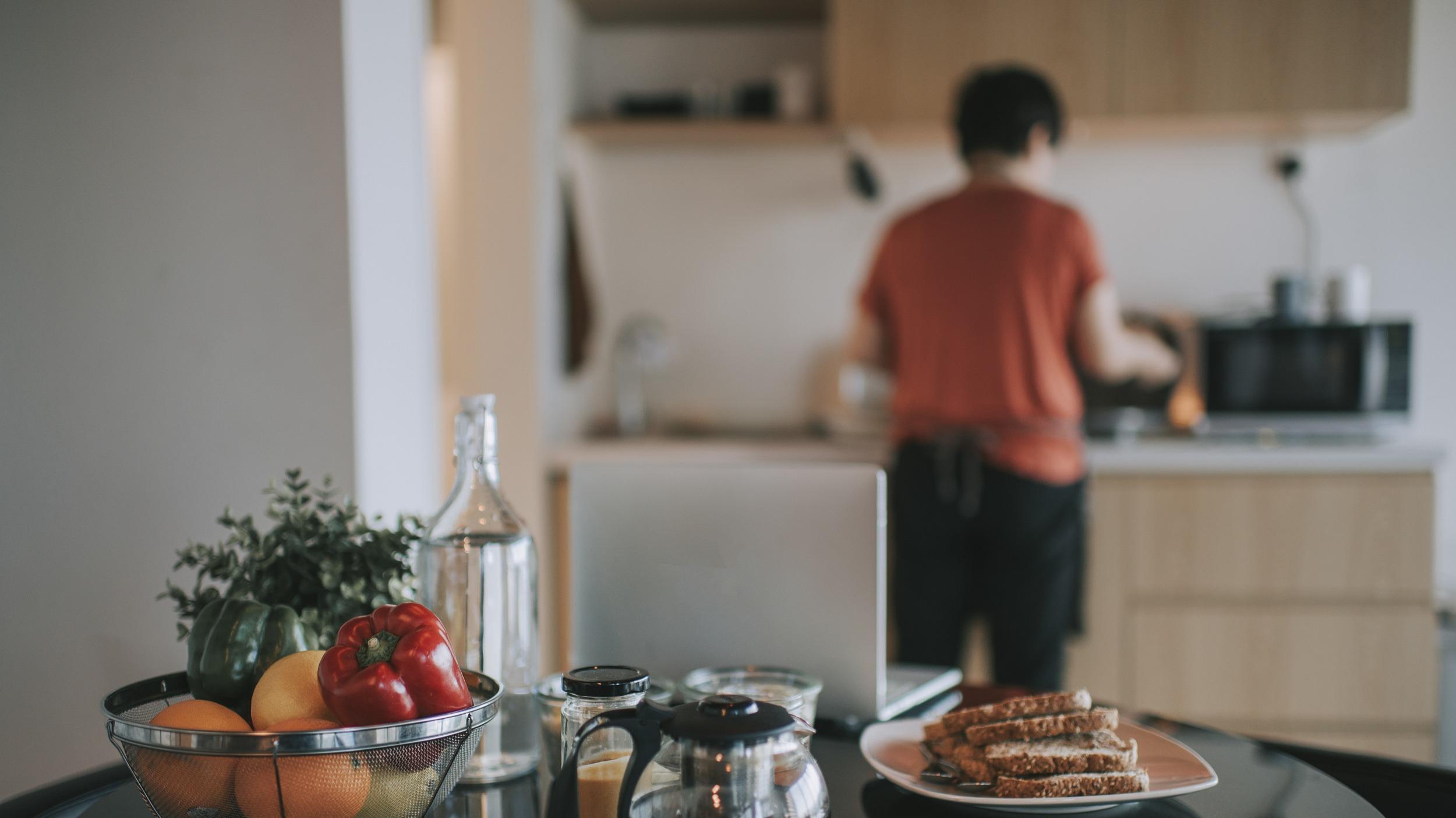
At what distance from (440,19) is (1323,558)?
9.66ft

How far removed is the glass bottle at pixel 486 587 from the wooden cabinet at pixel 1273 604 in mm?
1901

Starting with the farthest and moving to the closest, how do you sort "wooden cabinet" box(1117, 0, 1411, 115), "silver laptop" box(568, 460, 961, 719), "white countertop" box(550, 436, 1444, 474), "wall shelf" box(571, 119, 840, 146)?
"wall shelf" box(571, 119, 840, 146)
"wooden cabinet" box(1117, 0, 1411, 115)
"white countertop" box(550, 436, 1444, 474)
"silver laptop" box(568, 460, 961, 719)

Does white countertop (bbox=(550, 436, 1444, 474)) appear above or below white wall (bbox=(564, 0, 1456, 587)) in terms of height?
below

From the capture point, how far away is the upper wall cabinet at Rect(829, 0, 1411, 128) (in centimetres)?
276

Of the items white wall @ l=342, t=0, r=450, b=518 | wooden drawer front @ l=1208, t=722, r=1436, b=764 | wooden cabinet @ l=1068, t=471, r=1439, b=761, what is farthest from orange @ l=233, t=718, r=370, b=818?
wooden drawer front @ l=1208, t=722, r=1436, b=764

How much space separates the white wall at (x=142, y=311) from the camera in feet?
4.08

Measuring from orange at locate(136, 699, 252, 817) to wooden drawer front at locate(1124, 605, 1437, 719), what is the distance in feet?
7.44

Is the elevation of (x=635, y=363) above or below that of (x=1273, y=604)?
above

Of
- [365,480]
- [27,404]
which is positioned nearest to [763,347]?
[365,480]

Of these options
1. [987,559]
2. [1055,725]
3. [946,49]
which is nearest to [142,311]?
[1055,725]

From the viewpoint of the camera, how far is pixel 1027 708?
872 millimetres

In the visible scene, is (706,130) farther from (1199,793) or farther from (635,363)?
(1199,793)

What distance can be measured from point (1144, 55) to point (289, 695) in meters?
2.72

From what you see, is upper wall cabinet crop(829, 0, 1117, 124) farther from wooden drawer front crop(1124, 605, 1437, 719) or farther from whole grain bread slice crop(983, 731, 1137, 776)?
whole grain bread slice crop(983, 731, 1137, 776)
